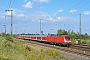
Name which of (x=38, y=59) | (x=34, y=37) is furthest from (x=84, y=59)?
(x=34, y=37)

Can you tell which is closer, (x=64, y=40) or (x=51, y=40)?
(x=64, y=40)

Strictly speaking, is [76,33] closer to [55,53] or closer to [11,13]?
[11,13]

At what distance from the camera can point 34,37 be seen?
76625 mm

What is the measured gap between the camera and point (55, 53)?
81.4 ft

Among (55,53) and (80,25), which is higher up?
(80,25)

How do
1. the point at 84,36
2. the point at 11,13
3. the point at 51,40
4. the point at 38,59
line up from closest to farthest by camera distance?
the point at 38,59 → the point at 51,40 → the point at 11,13 → the point at 84,36

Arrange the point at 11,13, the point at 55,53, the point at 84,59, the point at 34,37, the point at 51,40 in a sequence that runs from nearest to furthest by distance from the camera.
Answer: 1. the point at 84,59
2. the point at 55,53
3. the point at 51,40
4. the point at 11,13
5. the point at 34,37

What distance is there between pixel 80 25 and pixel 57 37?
35.6ft

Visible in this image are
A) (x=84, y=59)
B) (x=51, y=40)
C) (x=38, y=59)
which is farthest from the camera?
(x=51, y=40)

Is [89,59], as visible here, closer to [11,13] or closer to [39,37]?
[11,13]

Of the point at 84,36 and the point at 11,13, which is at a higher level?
the point at 11,13

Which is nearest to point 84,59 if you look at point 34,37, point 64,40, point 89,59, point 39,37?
point 89,59

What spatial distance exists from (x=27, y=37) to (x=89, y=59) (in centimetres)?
A: 6614

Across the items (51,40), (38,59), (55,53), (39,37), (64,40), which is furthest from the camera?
(39,37)
